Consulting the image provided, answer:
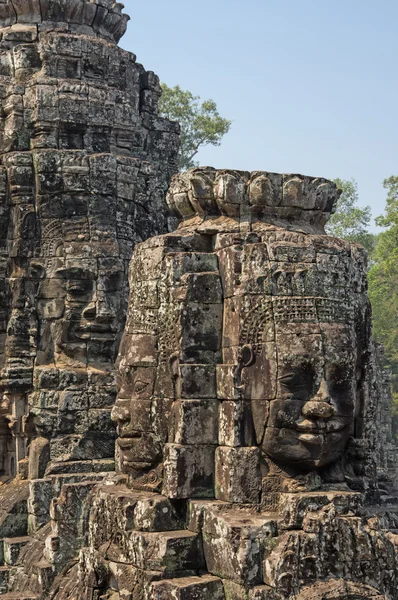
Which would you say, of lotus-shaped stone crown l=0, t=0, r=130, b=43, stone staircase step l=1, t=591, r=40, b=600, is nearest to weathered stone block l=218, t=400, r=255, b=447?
stone staircase step l=1, t=591, r=40, b=600

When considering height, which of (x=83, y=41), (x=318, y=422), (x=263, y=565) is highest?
(x=83, y=41)

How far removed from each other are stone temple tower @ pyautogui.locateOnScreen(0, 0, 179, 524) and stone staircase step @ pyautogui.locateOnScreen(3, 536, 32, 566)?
0.91m

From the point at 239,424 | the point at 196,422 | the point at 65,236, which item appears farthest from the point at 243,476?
the point at 65,236

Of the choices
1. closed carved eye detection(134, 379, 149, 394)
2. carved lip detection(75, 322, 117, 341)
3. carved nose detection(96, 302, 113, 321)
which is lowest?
closed carved eye detection(134, 379, 149, 394)

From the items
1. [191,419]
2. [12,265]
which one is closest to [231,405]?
[191,419]

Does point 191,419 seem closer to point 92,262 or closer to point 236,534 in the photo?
point 236,534

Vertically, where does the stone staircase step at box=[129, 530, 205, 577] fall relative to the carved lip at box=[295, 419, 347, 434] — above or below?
below

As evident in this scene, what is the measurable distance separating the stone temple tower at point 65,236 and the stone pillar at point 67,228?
15mm

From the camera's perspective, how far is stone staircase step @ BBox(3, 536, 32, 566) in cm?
1316

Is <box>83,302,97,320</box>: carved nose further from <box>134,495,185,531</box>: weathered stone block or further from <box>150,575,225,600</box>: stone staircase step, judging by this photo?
<box>150,575,225,600</box>: stone staircase step

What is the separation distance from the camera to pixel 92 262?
14195 millimetres

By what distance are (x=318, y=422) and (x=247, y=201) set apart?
194 cm

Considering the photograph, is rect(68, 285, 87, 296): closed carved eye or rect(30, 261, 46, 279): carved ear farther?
rect(30, 261, 46, 279): carved ear

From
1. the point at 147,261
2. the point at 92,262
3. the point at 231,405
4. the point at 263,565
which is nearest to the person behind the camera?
the point at 263,565
